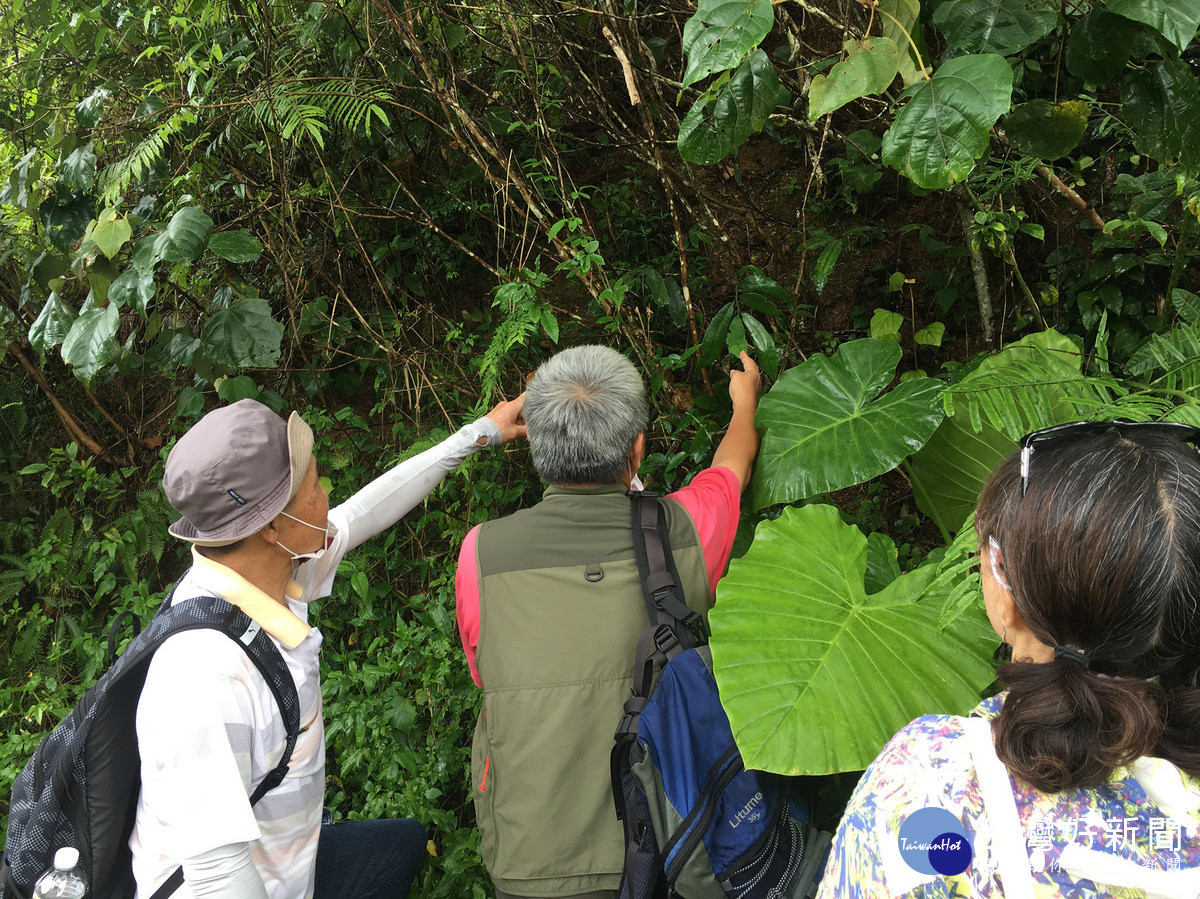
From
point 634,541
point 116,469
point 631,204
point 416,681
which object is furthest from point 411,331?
point 634,541

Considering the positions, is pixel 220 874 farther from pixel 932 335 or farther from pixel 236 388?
pixel 932 335

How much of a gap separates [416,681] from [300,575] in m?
1.22

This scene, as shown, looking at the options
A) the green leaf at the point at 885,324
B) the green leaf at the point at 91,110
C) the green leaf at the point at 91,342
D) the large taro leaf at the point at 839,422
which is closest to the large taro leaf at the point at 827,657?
the large taro leaf at the point at 839,422

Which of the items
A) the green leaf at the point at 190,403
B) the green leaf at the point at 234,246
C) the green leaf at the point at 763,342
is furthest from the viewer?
the green leaf at the point at 190,403

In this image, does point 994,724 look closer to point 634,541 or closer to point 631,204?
point 634,541

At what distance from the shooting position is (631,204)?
336 centimetres

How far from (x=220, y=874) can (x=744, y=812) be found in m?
0.86

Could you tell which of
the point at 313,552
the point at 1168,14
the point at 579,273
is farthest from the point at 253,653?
the point at 1168,14

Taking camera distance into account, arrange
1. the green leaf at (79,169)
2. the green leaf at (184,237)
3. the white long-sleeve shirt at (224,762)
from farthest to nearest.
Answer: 1. the green leaf at (79,169)
2. the green leaf at (184,237)
3. the white long-sleeve shirt at (224,762)

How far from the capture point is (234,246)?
252 cm

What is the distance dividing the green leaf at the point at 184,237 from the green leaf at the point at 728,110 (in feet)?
4.99

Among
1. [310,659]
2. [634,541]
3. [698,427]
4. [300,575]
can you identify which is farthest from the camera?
[698,427]

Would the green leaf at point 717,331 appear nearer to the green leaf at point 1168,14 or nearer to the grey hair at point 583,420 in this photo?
the grey hair at point 583,420

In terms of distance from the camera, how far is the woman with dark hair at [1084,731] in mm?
780
